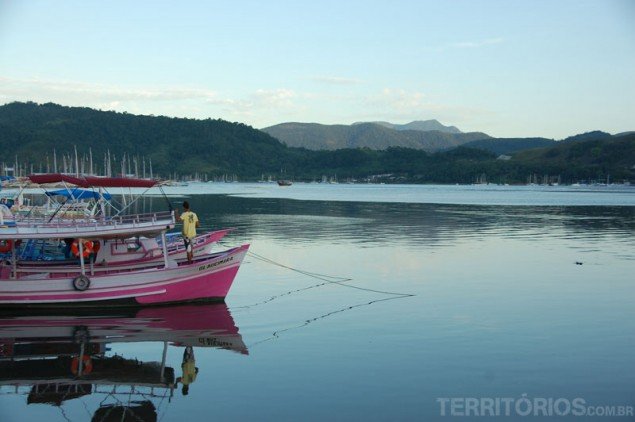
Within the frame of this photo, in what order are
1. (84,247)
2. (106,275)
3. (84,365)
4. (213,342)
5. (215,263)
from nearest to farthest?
(84,365) → (213,342) → (106,275) → (84,247) → (215,263)

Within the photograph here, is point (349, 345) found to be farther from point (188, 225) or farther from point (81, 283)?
point (81, 283)

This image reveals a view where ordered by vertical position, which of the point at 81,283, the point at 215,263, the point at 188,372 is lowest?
the point at 188,372

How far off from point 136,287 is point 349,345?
33.5 ft

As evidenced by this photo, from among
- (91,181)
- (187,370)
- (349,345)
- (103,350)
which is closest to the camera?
(187,370)

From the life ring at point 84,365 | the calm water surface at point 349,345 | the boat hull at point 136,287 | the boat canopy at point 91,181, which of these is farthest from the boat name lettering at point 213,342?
the boat canopy at point 91,181

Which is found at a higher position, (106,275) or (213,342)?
(106,275)

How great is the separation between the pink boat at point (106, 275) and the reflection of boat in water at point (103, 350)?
1.86 ft

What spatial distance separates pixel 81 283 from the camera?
89.1 ft

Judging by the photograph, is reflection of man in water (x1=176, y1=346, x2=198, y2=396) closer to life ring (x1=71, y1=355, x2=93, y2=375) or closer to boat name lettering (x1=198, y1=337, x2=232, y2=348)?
boat name lettering (x1=198, y1=337, x2=232, y2=348)

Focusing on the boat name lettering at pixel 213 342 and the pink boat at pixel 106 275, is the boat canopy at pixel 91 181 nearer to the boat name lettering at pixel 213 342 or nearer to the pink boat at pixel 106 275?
the pink boat at pixel 106 275

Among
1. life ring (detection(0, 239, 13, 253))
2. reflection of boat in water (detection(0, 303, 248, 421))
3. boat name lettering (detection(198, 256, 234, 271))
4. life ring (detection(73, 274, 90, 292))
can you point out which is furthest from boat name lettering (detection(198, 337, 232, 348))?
life ring (detection(0, 239, 13, 253))

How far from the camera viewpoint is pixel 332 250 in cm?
4822

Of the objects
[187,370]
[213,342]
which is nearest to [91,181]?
[213,342]

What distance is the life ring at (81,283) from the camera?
27.1 meters
